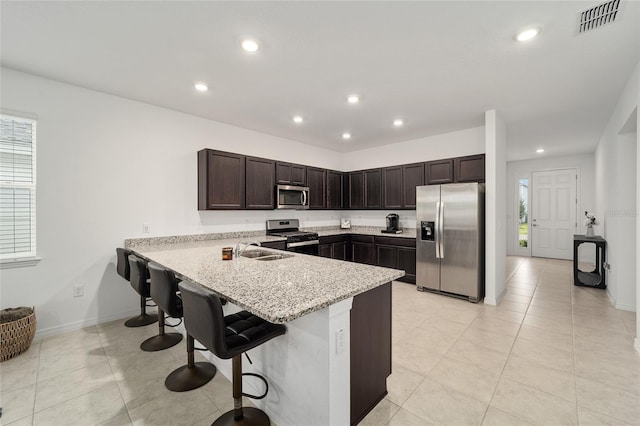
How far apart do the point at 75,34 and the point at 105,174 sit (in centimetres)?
156

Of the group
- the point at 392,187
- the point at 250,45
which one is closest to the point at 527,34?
the point at 250,45

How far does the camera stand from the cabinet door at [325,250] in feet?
16.5

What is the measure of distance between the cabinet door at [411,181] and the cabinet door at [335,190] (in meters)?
1.41

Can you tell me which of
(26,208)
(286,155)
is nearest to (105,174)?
(26,208)

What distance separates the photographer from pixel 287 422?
165cm

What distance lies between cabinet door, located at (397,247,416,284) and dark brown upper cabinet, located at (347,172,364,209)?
1376 mm

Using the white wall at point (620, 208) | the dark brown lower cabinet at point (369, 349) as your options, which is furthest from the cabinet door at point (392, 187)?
the dark brown lower cabinet at point (369, 349)

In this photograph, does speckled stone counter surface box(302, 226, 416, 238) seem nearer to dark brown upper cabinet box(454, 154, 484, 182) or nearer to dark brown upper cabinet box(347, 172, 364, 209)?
dark brown upper cabinet box(347, 172, 364, 209)

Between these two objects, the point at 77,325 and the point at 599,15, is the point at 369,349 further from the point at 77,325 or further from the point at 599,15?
the point at 77,325

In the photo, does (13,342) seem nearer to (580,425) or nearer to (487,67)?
(580,425)

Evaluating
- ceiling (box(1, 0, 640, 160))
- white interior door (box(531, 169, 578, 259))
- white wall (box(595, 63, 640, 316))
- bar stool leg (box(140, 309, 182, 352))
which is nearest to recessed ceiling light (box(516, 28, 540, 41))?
ceiling (box(1, 0, 640, 160))

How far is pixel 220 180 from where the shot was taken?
395 centimetres

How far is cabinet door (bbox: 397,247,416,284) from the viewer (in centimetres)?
475

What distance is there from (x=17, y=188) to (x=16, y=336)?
1440mm
